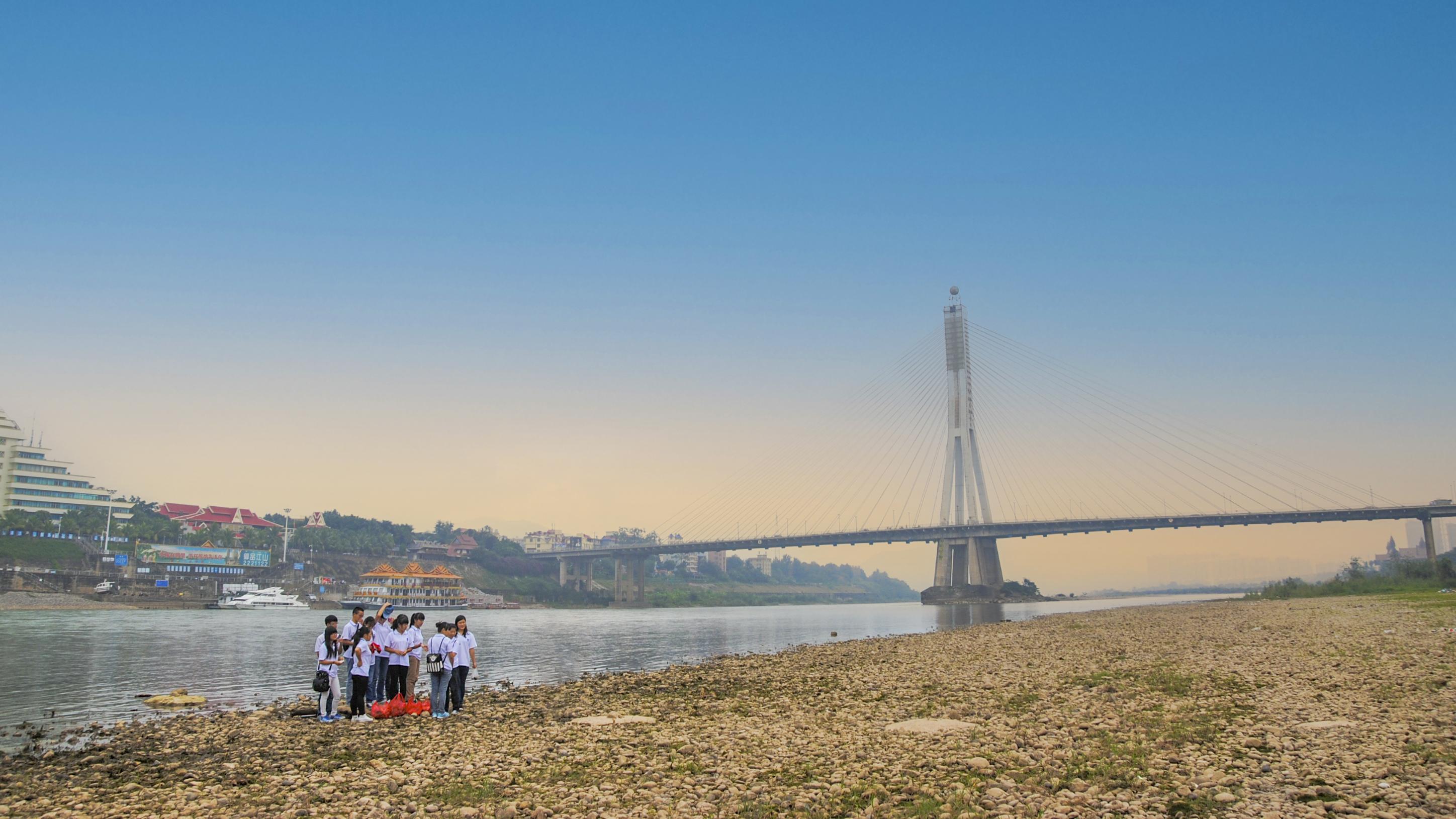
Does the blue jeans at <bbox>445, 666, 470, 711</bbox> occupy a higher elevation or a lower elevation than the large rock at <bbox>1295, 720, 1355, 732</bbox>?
lower

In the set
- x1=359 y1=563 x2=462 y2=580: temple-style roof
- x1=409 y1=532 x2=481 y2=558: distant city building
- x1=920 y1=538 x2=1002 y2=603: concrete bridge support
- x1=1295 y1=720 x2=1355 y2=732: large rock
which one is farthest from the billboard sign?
x1=1295 y1=720 x2=1355 y2=732: large rock

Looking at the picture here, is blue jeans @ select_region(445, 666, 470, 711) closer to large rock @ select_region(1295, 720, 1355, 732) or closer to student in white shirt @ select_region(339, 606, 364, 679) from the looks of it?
student in white shirt @ select_region(339, 606, 364, 679)

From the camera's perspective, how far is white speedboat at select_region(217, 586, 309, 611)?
11625cm

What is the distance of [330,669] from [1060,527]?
11564cm

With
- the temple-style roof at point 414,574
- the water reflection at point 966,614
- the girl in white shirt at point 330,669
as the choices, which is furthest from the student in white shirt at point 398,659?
the temple-style roof at point 414,574

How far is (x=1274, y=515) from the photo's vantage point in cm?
11281

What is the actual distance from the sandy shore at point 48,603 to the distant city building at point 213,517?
56989mm

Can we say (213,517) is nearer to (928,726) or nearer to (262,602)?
(262,602)

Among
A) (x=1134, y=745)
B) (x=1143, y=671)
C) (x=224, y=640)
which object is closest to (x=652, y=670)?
(x=1143, y=671)

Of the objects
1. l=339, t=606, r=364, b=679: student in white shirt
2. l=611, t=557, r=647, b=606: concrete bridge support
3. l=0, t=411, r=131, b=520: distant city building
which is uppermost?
l=0, t=411, r=131, b=520: distant city building

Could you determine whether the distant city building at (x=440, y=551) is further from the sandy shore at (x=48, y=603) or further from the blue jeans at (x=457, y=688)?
the blue jeans at (x=457, y=688)

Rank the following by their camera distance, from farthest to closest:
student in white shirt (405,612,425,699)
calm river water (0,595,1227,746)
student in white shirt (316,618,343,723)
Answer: calm river water (0,595,1227,746)
student in white shirt (405,612,425,699)
student in white shirt (316,618,343,723)

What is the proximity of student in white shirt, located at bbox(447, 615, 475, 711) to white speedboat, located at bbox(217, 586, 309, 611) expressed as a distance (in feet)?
369

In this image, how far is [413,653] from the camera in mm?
17781
